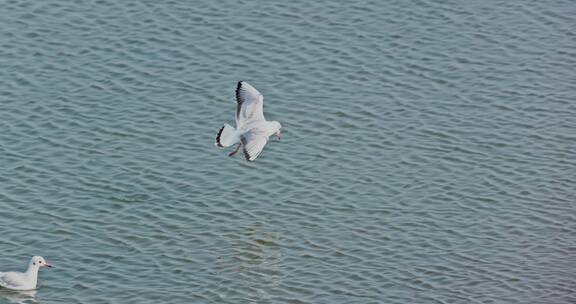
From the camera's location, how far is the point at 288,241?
28219 millimetres

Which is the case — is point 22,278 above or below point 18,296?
above

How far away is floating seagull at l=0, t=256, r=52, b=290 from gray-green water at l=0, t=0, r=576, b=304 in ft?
1.11

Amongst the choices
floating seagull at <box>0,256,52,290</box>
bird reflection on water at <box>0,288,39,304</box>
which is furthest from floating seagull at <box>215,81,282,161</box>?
bird reflection on water at <box>0,288,39,304</box>

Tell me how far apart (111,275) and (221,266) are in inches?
77.8

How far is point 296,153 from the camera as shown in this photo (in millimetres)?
31344

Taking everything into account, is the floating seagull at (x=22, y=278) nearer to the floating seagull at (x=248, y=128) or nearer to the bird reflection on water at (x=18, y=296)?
the bird reflection on water at (x=18, y=296)

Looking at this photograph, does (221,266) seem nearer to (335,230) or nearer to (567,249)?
(335,230)

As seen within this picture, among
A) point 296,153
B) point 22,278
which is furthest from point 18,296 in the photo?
point 296,153

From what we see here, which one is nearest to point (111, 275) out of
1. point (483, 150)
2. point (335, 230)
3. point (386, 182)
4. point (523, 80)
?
point (335, 230)

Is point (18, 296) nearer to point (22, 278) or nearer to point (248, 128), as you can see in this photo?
point (22, 278)

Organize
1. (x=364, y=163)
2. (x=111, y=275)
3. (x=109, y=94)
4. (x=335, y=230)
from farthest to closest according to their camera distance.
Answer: (x=109, y=94), (x=364, y=163), (x=335, y=230), (x=111, y=275)

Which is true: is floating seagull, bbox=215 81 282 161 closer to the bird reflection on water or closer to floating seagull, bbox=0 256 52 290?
floating seagull, bbox=0 256 52 290

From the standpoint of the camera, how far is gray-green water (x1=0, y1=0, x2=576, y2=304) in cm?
2705

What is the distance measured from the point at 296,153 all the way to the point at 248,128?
271 cm
